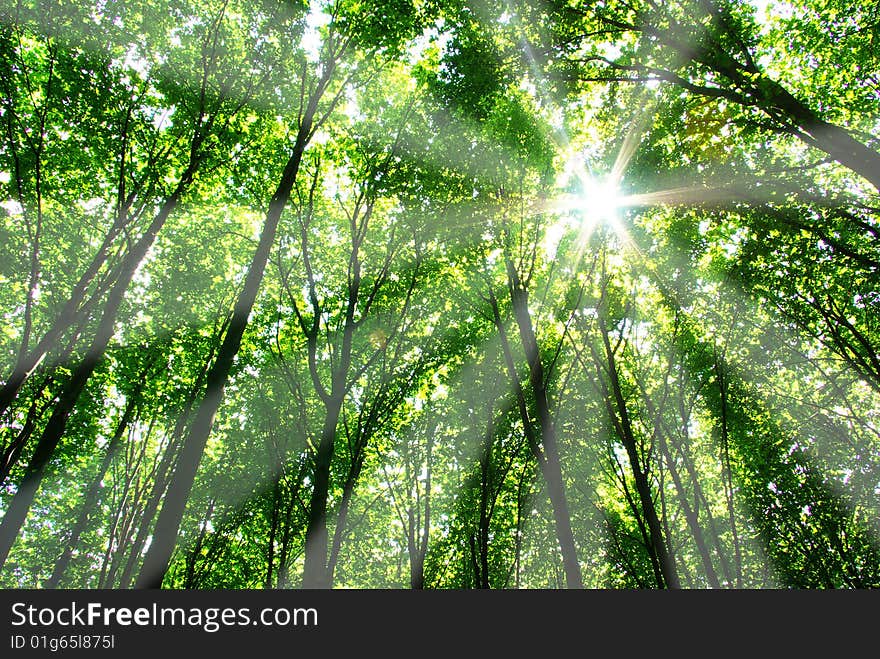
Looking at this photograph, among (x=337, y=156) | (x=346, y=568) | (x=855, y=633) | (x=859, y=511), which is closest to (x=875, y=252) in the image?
(x=855, y=633)

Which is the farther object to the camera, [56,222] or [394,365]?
[394,365]

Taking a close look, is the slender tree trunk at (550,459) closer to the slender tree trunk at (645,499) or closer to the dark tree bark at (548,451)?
the dark tree bark at (548,451)

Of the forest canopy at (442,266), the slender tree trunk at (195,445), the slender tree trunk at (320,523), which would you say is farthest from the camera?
the slender tree trunk at (320,523)

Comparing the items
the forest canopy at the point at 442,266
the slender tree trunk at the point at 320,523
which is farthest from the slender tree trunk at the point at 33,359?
the slender tree trunk at the point at 320,523

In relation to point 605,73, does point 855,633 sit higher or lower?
lower

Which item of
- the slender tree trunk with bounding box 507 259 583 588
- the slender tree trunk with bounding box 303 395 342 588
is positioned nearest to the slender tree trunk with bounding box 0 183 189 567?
the slender tree trunk with bounding box 303 395 342 588

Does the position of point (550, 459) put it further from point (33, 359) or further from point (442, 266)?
point (33, 359)

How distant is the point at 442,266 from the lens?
13.5 meters

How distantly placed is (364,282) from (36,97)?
9731 mm

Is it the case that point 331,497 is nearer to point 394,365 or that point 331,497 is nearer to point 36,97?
point 394,365

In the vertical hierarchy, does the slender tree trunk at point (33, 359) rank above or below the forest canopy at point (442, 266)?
below

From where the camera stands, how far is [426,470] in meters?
18.1

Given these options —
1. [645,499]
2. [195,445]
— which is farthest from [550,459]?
[195,445]

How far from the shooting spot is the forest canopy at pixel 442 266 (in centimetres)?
855
